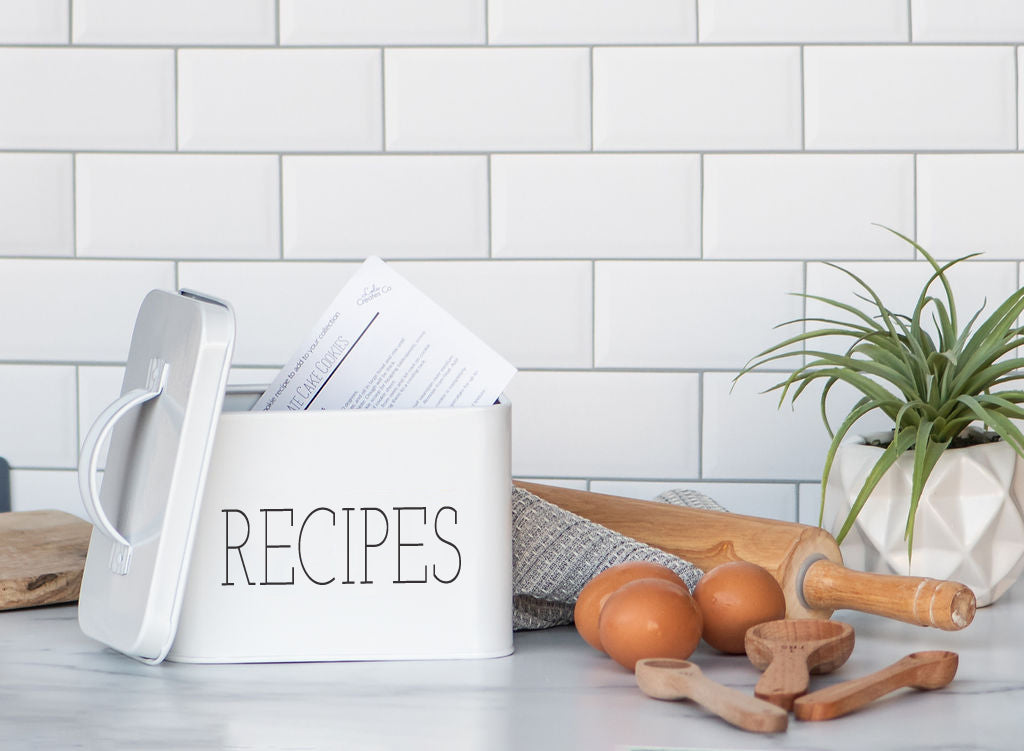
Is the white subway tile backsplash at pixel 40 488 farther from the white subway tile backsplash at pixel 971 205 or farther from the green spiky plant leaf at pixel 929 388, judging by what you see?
the white subway tile backsplash at pixel 971 205

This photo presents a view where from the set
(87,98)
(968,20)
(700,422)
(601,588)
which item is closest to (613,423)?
(700,422)

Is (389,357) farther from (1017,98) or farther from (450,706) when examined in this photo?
(1017,98)

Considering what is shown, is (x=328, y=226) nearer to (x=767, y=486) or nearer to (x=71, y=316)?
(x=71, y=316)

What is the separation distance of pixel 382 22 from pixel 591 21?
8.6 inches

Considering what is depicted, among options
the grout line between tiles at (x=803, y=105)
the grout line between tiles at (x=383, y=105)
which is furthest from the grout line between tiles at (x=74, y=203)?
the grout line between tiles at (x=803, y=105)

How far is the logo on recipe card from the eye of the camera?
2.26 feet

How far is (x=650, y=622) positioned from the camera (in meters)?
0.63

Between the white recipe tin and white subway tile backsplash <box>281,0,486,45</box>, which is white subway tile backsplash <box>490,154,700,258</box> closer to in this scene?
white subway tile backsplash <box>281,0,486,45</box>

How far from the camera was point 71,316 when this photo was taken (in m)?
1.15

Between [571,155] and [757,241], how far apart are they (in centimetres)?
21

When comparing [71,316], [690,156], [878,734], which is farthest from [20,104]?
[878,734]

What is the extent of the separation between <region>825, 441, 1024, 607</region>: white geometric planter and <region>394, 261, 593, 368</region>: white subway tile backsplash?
363 mm

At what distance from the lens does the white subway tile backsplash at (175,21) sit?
1117 millimetres

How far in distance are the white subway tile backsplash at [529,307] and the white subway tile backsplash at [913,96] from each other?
0.30m
